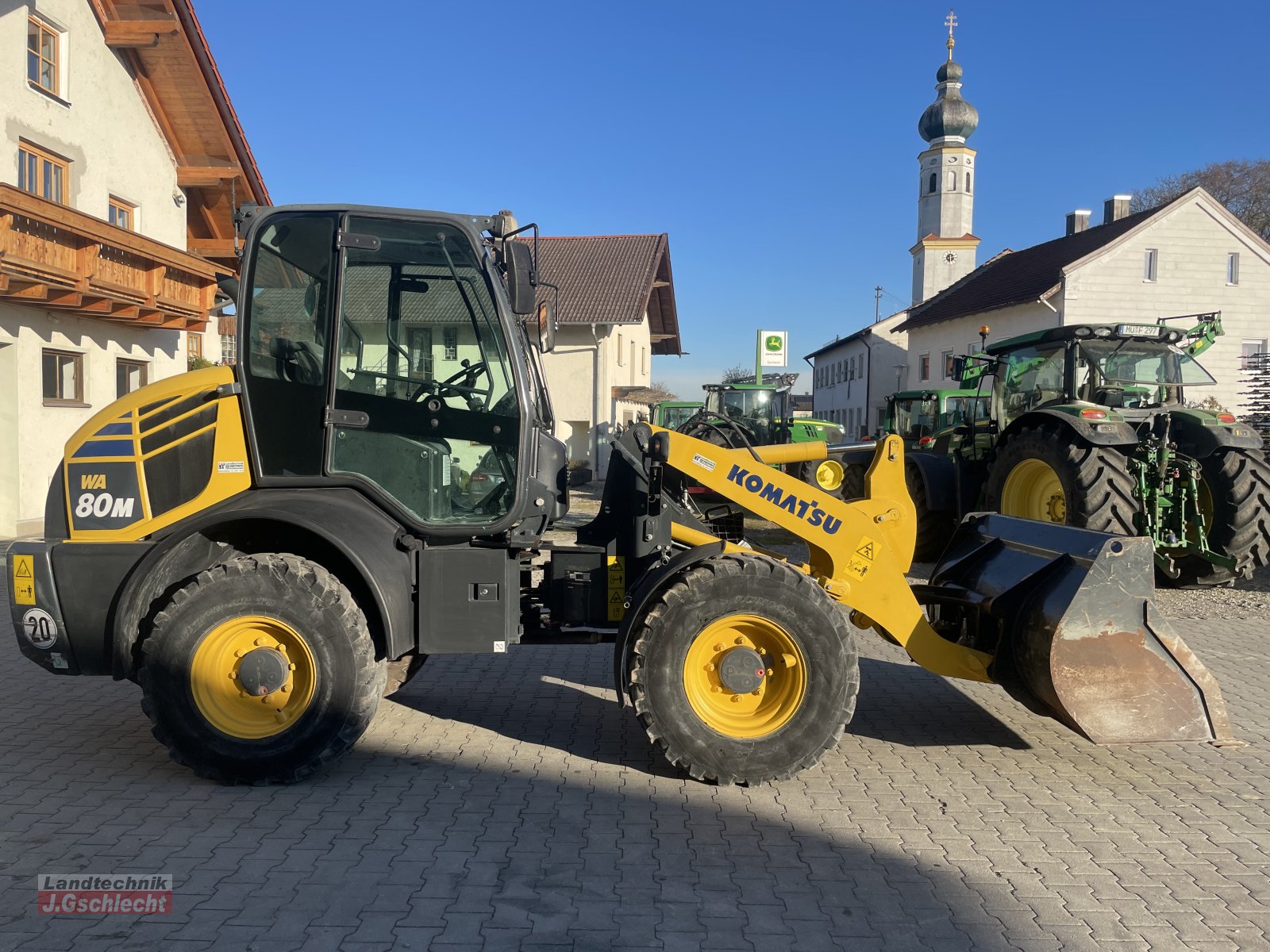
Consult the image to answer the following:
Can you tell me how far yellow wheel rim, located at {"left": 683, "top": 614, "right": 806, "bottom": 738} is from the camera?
14.2 ft

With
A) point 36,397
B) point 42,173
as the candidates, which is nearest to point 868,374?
point 42,173

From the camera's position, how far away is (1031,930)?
314 centimetres

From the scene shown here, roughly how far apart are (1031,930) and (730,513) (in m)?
2.69

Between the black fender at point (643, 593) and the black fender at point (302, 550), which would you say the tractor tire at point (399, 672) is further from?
the black fender at point (643, 593)

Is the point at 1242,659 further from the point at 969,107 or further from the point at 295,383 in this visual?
the point at 969,107

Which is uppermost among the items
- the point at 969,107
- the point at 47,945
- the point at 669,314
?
the point at 969,107

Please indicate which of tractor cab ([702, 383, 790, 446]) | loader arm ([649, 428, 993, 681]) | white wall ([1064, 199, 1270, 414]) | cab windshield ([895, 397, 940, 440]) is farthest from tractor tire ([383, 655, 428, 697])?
white wall ([1064, 199, 1270, 414])

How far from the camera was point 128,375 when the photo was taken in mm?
14703

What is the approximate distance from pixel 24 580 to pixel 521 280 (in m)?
2.63

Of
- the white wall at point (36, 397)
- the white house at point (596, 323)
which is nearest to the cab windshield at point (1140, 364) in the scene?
the white wall at point (36, 397)

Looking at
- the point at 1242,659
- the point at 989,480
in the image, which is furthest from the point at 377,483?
the point at 989,480

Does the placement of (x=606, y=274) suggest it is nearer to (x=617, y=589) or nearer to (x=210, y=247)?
(x=210, y=247)

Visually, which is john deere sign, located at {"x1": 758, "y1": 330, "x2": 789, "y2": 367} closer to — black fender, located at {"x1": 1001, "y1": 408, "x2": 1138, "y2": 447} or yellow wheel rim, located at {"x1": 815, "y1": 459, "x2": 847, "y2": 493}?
black fender, located at {"x1": 1001, "y1": 408, "x2": 1138, "y2": 447}

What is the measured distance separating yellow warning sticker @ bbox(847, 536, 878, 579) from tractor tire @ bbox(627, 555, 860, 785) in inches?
15.6
